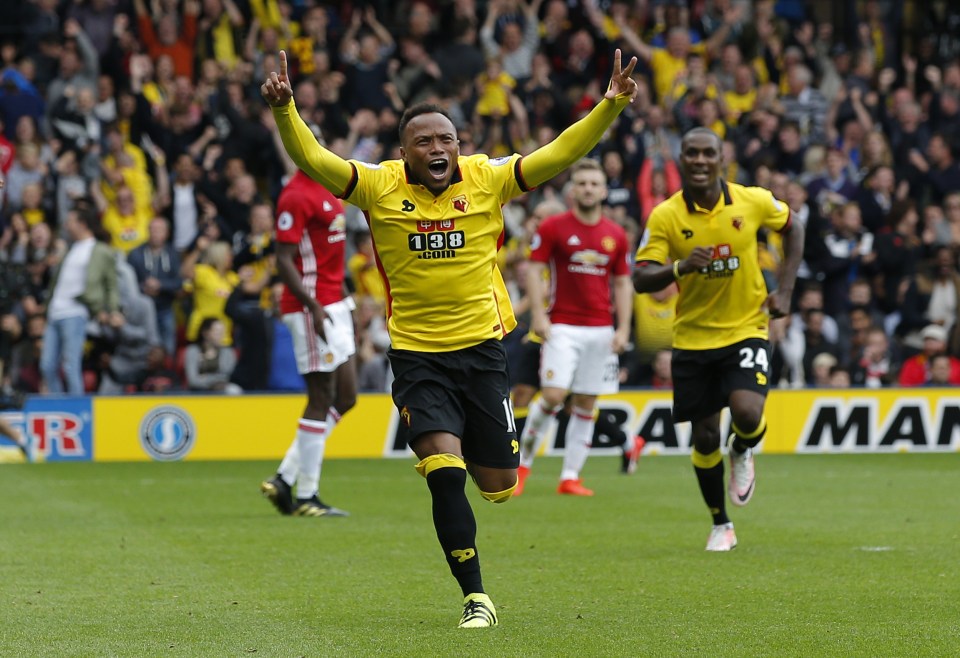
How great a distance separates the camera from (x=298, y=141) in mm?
7031

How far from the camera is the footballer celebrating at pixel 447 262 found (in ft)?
23.6

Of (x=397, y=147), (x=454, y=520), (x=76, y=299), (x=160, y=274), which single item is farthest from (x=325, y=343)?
(x=397, y=147)

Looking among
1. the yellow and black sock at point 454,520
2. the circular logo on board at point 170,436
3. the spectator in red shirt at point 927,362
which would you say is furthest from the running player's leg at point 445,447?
the spectator in red shirt at point 927,362

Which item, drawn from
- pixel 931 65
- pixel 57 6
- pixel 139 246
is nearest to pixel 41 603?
pixel 139 246

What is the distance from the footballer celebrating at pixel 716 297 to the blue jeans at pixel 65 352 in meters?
9.98

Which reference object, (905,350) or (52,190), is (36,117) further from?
(905,350)

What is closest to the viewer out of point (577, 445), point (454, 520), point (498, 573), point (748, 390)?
point (454, 520)

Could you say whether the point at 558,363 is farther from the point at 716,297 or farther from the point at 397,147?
the point at 397,147

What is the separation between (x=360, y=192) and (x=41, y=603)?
252 cm

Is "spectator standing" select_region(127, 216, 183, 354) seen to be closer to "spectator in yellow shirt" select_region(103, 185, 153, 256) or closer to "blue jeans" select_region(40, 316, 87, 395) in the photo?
"spectator in yellow shirt" select_region(103, 185, 153, 256)

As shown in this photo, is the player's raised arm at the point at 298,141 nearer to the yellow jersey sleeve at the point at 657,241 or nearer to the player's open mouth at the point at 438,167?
the player's open mouth at the point at 438,167

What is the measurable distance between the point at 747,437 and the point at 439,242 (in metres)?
3.12

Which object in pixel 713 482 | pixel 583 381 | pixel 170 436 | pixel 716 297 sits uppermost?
pixel 716 297

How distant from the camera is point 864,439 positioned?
704 inches
